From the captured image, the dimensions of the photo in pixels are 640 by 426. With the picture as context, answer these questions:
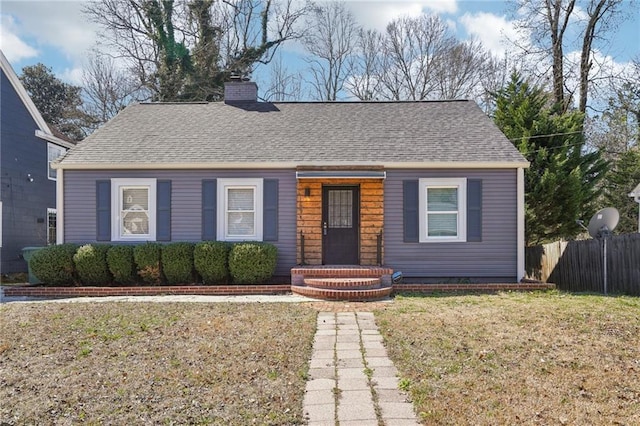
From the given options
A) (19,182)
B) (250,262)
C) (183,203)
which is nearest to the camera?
(250,262)

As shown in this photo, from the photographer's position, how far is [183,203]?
1112 cm

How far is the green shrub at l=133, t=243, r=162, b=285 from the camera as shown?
10398 mm

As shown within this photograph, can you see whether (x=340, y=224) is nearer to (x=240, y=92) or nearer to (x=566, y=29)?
(x=240, y=92)

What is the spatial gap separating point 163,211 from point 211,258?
1.82m

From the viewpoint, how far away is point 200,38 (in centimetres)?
2391

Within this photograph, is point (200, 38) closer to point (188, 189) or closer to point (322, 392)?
point (188, 189)

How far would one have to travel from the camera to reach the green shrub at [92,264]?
10391 mm

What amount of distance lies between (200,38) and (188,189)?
1553cm

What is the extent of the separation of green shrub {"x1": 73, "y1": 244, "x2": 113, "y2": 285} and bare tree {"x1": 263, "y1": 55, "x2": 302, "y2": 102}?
1852 cm

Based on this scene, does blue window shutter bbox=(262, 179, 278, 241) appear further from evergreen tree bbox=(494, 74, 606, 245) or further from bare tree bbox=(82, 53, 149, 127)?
bare tree bbox=(82, 53, 149, 127)

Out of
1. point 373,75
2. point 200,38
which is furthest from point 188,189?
point 373,75

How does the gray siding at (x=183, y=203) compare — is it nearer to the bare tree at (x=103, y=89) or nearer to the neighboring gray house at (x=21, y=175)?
the neighboring gray house at (x=21, y=175)

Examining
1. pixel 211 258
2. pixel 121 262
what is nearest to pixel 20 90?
pixel 121 262

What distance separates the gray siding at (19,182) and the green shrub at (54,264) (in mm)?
5812
